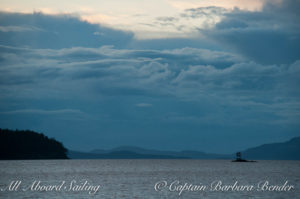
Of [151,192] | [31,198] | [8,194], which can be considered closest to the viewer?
[31,198]

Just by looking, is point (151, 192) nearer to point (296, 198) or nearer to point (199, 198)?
point (199, 198)

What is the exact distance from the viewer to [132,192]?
83.4m

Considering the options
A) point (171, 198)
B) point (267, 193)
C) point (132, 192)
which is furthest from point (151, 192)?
point (267, 193)

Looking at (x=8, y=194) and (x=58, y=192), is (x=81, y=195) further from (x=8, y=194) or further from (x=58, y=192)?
(x=8, y=194)

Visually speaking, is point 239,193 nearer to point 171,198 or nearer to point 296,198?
point 296,198

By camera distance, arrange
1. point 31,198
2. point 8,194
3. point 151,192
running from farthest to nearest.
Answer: point 151,192 < point 8,194 < point 31,198

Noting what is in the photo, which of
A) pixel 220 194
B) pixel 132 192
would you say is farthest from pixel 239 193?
pixel 132 192

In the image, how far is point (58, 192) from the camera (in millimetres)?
79562

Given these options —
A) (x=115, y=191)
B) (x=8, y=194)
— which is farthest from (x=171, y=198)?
(x=8, y=194)

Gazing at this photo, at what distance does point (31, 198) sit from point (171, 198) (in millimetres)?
23794

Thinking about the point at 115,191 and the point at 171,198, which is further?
the point at 115,191

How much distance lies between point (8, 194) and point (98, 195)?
16.9m

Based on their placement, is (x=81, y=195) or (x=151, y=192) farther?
(x=151, y=192)

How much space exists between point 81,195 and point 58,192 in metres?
7.14
